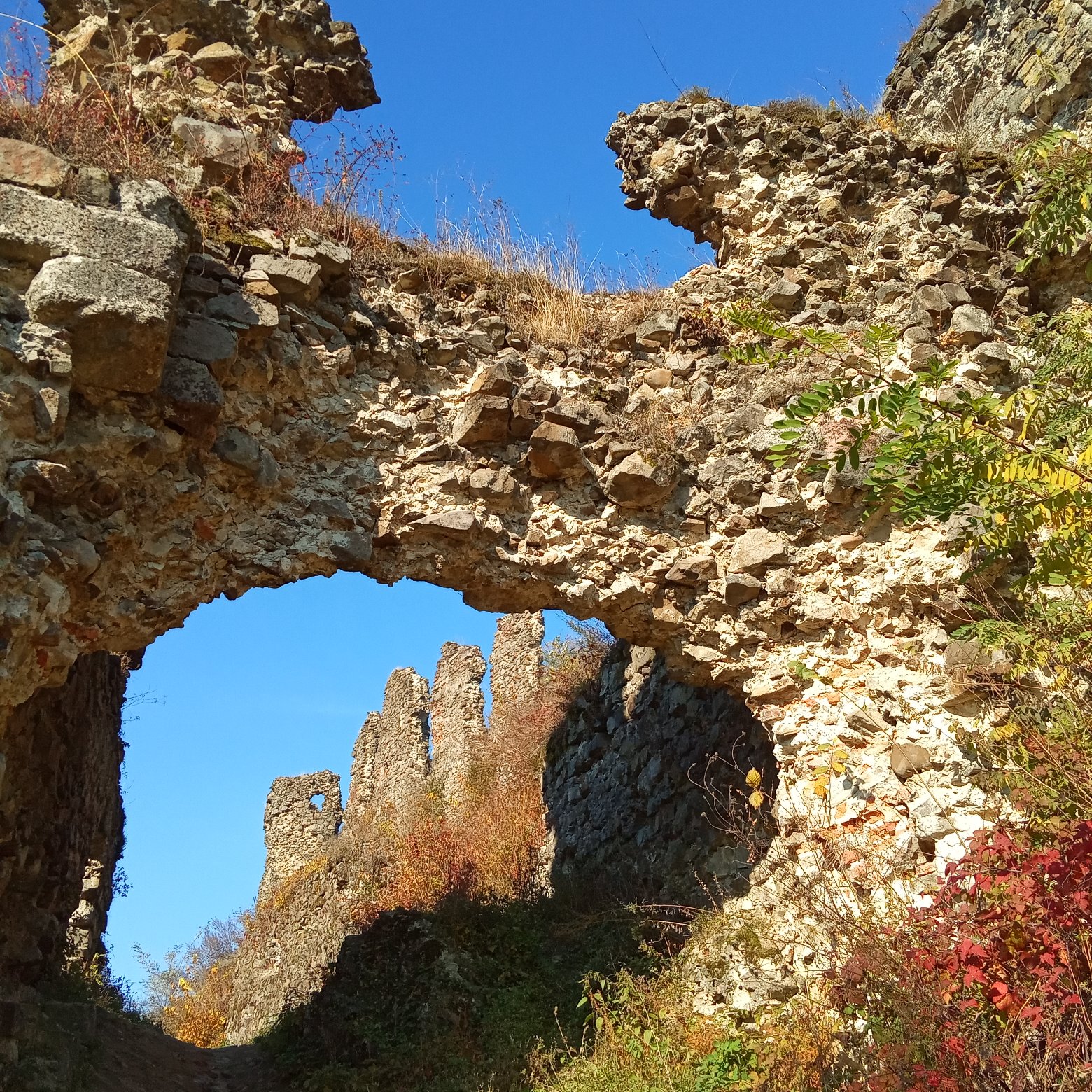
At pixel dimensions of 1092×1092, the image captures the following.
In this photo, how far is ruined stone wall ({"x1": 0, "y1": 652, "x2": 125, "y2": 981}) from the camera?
19.1 ft

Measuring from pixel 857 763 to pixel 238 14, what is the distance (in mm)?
5703

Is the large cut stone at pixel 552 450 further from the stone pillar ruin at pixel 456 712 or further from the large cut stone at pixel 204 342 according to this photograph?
the stone pillar ruin at pixel 456 712

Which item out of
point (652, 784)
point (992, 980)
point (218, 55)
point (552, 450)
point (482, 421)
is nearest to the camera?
point (992, 980)

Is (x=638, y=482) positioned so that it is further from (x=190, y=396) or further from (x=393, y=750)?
(x=393, y=750)

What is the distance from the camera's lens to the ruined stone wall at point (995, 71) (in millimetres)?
7363

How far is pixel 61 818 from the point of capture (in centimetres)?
663

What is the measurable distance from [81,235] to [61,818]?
4229 mm

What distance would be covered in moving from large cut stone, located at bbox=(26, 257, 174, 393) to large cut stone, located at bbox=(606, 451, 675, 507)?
247 cm

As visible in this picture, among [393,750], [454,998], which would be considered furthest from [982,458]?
[393,750]

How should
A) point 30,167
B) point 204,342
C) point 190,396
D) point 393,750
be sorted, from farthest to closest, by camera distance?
point 393,750, point 204,342, point 190,396, point 30,167

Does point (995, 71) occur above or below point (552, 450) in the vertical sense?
above

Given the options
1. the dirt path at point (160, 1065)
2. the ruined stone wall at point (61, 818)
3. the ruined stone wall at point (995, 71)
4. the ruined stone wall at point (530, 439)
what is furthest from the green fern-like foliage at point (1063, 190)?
the dirt path at point (160, 1065)

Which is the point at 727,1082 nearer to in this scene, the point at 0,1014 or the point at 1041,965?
the point at 1041,965

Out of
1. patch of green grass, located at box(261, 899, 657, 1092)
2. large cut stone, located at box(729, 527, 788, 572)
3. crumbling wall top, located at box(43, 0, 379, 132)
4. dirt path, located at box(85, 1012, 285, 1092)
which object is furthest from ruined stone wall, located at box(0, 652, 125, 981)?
large cut stone, located at box(729, 527, 788, 572)
